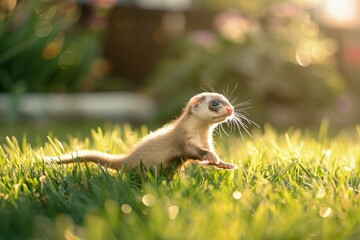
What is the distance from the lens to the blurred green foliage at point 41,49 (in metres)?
7.81

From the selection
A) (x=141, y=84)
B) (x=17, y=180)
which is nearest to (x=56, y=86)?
(x=141, y=84)

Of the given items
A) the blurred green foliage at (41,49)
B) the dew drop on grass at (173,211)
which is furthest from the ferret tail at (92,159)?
the blurred green foliage at (41,49)

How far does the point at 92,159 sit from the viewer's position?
341cm

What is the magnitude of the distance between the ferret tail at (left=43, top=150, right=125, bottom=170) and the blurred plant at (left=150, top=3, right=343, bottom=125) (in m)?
4.73

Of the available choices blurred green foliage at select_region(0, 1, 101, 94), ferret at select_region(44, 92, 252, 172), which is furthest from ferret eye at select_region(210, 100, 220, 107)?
blurred green foliage at select_region(0, 1, 101, 94)

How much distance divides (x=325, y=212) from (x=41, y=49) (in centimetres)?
605

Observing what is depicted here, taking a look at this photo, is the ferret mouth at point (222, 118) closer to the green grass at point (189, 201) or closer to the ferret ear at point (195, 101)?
the ferret ear at point (195, 101)

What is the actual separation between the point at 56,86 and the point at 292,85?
298cm

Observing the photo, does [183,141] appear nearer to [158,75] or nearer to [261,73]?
[261,73]

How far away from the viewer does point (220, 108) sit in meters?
3.23

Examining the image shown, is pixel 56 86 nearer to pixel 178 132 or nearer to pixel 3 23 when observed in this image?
pixel 3 23

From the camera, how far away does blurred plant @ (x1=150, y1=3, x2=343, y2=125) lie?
8320 millimetres

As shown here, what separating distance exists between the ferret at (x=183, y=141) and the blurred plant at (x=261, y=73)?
479cm

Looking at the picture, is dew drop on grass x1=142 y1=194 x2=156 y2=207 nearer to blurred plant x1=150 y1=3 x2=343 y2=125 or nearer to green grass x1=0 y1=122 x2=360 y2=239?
green grass x1=0 y1=122 x2=360 y2=239
